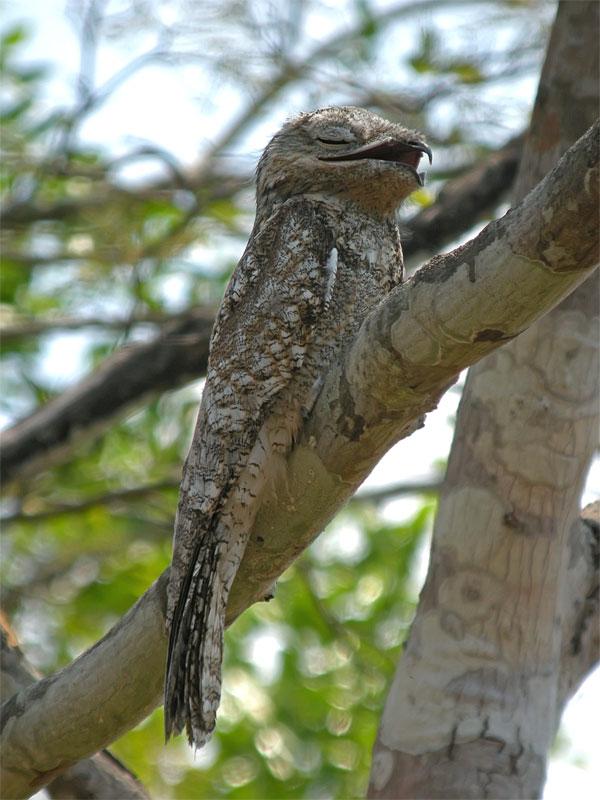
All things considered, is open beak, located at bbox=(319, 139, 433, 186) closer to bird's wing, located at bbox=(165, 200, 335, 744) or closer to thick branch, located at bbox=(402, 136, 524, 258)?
bird's wing, located at bbox=(165, 200, 335, 744)

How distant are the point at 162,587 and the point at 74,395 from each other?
347cm

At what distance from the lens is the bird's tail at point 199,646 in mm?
2924

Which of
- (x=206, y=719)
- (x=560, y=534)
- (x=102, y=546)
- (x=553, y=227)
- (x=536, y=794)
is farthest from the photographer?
(x=102, y=546)

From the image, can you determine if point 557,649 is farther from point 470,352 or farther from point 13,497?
point 13,497

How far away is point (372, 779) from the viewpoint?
156 inches

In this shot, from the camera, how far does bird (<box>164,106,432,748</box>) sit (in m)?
3.04

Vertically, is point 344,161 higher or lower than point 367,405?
higher

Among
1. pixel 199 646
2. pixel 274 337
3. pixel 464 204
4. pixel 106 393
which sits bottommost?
pixel 199 646

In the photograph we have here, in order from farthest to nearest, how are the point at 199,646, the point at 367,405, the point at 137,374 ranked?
the point at 137,374
the point at 199,646
the point at 367,405

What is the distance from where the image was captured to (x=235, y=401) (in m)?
3.28

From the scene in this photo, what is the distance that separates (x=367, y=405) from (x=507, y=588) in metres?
1.57

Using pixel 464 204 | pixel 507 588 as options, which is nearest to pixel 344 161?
pixel 507 588

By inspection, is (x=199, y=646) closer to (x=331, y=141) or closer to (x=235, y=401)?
(x=235, y=401)

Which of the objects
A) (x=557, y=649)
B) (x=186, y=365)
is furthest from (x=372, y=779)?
(x=186, y=365)
